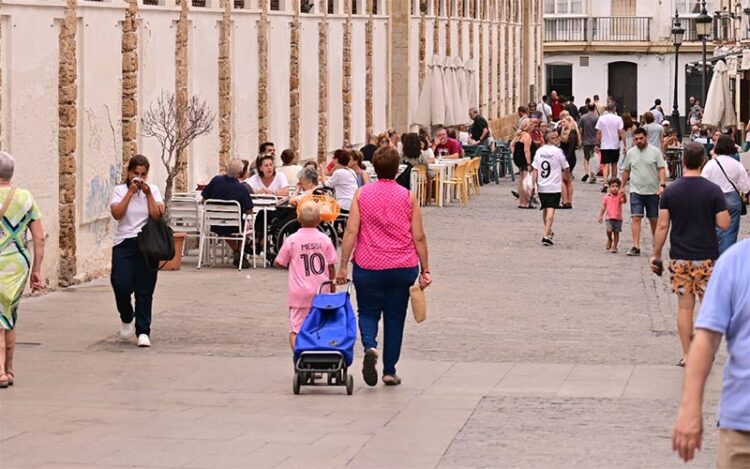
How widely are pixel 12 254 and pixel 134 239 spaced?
2.23 metres

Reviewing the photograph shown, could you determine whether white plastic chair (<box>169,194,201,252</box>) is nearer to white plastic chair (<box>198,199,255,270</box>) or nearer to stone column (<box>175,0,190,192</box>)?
white plastic chair (<box>198,199,255,270</box>)

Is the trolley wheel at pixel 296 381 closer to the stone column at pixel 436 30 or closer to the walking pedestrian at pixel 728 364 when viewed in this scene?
the walking pedestrian at pixel 728 364

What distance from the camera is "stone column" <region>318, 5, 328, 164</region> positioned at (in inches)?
1299

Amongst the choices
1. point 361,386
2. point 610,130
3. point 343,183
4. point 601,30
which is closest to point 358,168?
point 343,183

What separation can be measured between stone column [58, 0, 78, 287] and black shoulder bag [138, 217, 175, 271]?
5063mm

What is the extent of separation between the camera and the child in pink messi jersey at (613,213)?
82.6ft

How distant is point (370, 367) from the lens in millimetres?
12609

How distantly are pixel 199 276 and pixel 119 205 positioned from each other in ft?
20.8

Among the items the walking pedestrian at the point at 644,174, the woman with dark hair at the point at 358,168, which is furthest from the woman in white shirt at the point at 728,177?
the woman with dark hair at the point at 358,168

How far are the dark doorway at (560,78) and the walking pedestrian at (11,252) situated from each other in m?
71.7

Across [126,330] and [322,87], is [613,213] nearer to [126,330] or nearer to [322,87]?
[322,87]

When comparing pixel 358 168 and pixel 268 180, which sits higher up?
pixel 358 168

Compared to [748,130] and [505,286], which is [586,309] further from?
[748,130]

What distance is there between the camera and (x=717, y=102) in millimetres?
42500
